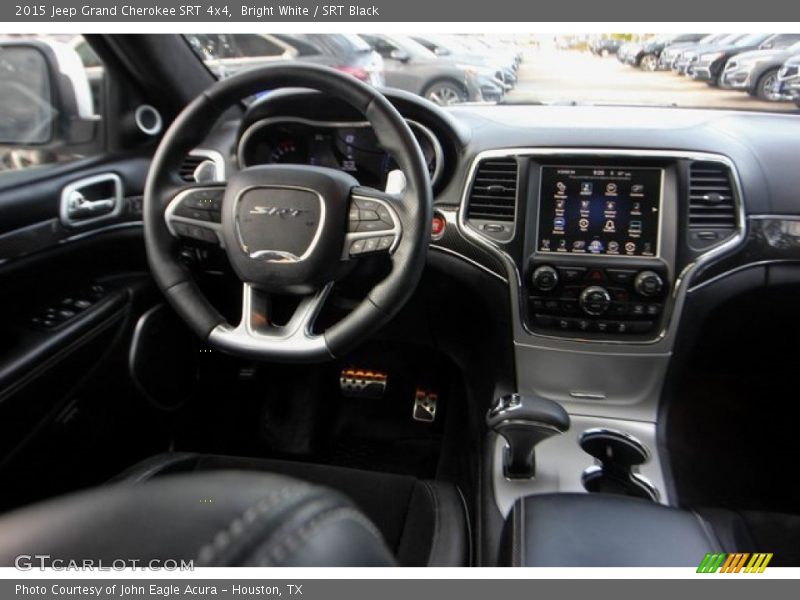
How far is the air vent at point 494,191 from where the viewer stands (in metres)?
1.73

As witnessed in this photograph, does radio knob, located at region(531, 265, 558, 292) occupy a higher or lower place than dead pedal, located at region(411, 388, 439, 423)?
higher

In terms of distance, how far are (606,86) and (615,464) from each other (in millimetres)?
1076

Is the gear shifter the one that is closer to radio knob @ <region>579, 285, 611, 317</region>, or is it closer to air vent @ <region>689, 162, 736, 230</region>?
radio knob @ <region>579, 285, 611, 317</region>

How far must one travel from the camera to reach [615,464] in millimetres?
1664

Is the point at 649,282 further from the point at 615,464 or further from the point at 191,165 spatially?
the point at 191,165

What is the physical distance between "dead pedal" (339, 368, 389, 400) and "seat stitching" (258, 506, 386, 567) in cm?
172

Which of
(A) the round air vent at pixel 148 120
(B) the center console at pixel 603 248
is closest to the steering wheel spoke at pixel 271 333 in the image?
(B) the center console at pixel 603 248

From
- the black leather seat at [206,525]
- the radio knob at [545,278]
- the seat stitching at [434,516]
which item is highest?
the black leather seat at [206,525]

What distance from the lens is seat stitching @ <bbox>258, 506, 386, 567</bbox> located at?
0.57 meters

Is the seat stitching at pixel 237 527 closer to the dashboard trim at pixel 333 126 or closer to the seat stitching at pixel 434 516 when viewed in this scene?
the seat stitching at pixel 434 516

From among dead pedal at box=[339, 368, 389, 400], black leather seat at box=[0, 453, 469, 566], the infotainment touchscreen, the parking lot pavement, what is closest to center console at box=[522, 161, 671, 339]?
the infotainment touchscreen

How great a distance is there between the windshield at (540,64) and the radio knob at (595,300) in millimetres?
597

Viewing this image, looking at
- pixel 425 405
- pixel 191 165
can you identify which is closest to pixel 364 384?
pixel 425 405

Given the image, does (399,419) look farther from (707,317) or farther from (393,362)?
(707,317)
